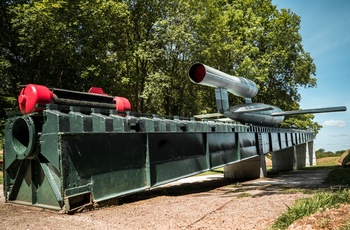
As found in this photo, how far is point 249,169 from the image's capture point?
20188 millimetres

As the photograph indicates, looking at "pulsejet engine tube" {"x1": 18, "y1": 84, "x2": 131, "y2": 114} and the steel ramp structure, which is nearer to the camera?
the steel ramp structure

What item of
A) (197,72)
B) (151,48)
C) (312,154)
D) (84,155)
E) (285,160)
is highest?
(151,48)

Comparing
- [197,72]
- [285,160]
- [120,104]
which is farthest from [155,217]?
[285,160]

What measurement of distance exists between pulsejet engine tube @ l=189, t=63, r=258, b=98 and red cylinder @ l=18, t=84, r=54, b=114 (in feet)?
28.6

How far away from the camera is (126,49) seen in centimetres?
2770

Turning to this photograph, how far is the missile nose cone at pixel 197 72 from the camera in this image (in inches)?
598

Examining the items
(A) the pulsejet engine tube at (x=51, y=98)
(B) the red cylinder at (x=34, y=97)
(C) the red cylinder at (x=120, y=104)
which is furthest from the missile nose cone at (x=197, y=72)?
(B) the red cylinder at (x=34, y=97)

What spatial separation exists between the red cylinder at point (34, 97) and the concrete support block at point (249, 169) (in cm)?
1502

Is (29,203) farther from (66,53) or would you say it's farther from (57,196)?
(66,53)

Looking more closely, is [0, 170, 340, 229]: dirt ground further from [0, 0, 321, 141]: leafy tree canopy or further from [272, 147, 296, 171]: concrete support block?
[272, 147, 296, 171]: concrete support block

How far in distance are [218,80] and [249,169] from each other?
7.14 metres

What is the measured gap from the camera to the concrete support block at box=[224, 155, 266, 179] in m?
19.7

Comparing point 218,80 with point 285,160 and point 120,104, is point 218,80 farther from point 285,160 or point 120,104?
point 285,160

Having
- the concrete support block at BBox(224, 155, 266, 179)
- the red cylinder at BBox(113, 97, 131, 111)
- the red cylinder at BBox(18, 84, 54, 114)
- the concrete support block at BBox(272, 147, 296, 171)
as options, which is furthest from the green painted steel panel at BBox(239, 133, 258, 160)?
the concrete support block at BBox(272, 147, 296, 171)
